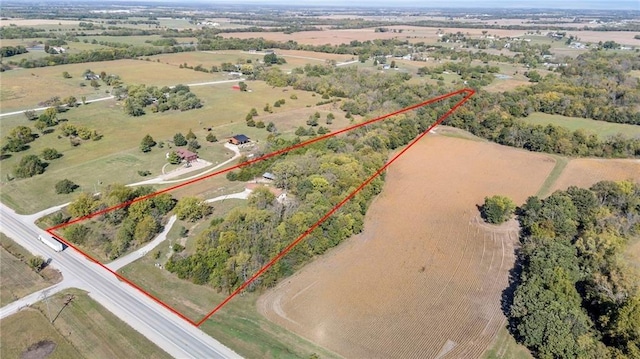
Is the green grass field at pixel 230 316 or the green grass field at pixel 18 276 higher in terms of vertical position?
the green grass field at pixel 18 276

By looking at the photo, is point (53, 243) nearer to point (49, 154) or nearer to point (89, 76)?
point (49, 154)

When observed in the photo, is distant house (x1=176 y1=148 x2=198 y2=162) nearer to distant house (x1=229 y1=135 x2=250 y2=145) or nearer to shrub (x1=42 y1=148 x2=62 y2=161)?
distant house (x1=229 y1=135 x2=250 y2=145)

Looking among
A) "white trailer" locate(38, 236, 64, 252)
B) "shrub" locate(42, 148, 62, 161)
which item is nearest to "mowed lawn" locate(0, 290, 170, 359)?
"white trailer" locate(38, 236, 64, 252)

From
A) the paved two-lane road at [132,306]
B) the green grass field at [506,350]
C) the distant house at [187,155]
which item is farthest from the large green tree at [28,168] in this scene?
the green grass field at [506,350]

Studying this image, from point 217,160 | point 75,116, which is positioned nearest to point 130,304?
point 217,160

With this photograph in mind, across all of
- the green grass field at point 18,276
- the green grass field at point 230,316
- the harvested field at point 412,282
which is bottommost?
the harvested field at point 412,282

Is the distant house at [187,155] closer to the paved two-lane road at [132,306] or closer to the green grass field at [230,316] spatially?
the paved two-lane road at [132,306]

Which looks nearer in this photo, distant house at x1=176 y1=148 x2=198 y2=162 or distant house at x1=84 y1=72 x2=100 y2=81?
distant house at x1=176 y1=148 x2=198 y2=162
